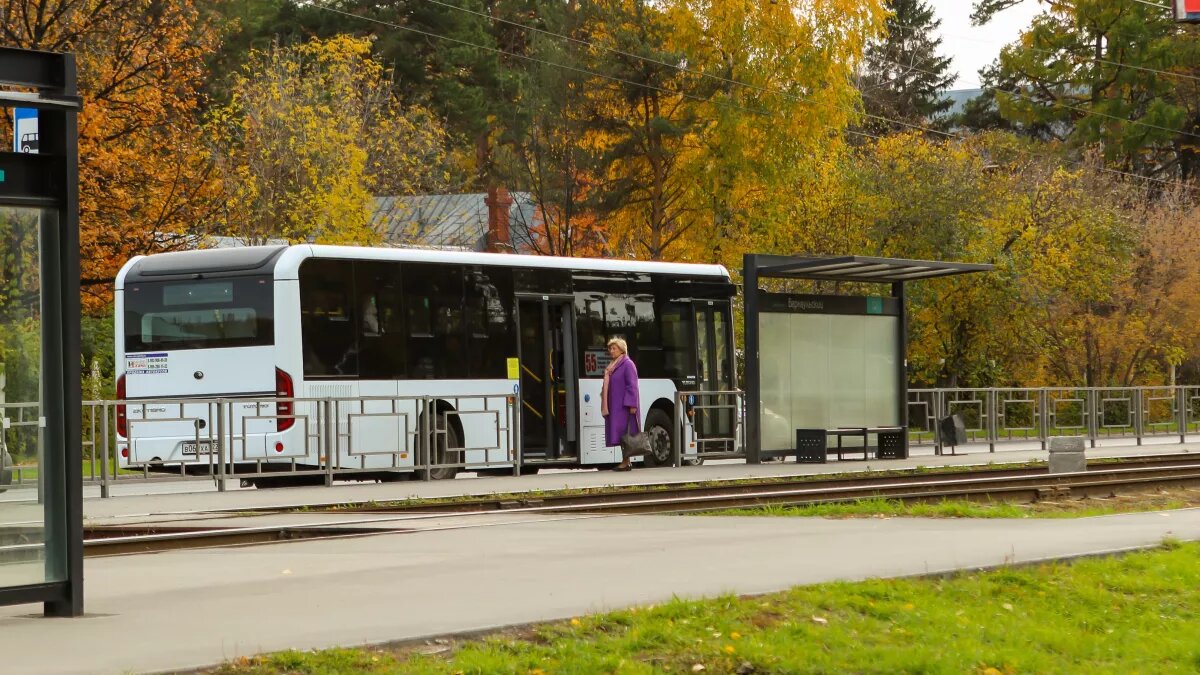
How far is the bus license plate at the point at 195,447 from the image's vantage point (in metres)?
21.1

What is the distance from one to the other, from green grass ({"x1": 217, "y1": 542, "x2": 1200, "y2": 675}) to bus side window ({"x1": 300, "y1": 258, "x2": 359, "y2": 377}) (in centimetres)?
1318

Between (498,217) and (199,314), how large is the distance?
1411 inches

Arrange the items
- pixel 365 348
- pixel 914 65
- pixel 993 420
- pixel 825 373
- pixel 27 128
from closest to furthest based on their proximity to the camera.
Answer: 1. pixel 27 128
2. pixel 365 348
3. pixel 825 373
4. pixel 993 420
5. pixel 914 65

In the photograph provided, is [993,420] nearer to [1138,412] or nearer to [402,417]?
[1138,412]

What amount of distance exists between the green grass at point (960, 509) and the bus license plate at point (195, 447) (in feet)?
21.4

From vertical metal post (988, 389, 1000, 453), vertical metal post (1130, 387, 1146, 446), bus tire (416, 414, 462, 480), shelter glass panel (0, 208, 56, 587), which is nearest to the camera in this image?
shelter glass panel (0, 208, 56, 587)

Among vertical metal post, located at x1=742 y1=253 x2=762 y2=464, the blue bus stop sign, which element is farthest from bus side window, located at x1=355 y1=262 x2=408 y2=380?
the blue bus stop sign

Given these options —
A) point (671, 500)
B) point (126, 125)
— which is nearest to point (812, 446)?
point (671, 500)

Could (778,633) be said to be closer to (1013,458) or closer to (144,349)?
(144,349)

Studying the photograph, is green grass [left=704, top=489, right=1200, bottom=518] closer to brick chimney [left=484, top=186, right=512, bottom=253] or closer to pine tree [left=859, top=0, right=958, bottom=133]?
brick chimney [left=484, top=186, right=512, bottom=253]

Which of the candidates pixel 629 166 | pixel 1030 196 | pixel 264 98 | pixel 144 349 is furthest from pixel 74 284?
pixel 1030 196

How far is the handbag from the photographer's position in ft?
82.8

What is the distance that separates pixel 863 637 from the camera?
30.3 ft

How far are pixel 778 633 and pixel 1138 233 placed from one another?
44.9 meters
